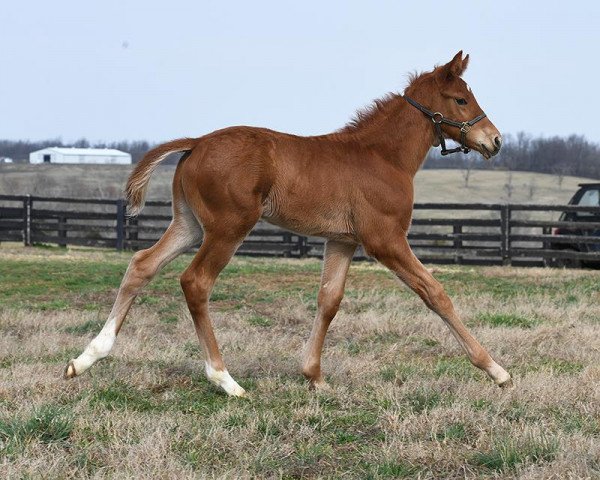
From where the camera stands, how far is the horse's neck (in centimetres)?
648

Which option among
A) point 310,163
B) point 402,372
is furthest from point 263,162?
point 402,372

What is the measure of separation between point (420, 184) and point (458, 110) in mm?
77944

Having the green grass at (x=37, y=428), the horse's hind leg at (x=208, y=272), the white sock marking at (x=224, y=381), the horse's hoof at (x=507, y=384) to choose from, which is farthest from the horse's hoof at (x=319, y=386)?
the green grass at (x=37, y=428)

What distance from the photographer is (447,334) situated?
8438 mm

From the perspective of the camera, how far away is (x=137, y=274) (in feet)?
19.7

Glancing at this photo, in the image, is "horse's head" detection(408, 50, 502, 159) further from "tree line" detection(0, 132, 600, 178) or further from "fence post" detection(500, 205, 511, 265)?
"tree line" detection(0, 132, 600, 178)

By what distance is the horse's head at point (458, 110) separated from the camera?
6.63m

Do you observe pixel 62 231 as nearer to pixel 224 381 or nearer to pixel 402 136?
pixel 402 136

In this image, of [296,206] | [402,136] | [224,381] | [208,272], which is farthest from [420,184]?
[224,381]

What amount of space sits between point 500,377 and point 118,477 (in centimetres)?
306

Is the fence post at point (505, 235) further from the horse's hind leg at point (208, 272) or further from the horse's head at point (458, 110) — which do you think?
the horse's hind leg at point (208, 272)

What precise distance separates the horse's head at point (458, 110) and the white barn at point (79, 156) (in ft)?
327

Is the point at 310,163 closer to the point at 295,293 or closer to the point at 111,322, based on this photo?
the point at 111,322

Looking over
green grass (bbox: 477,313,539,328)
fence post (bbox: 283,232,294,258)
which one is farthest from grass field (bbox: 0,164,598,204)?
green grass (bbox: 477,313,539,328)
